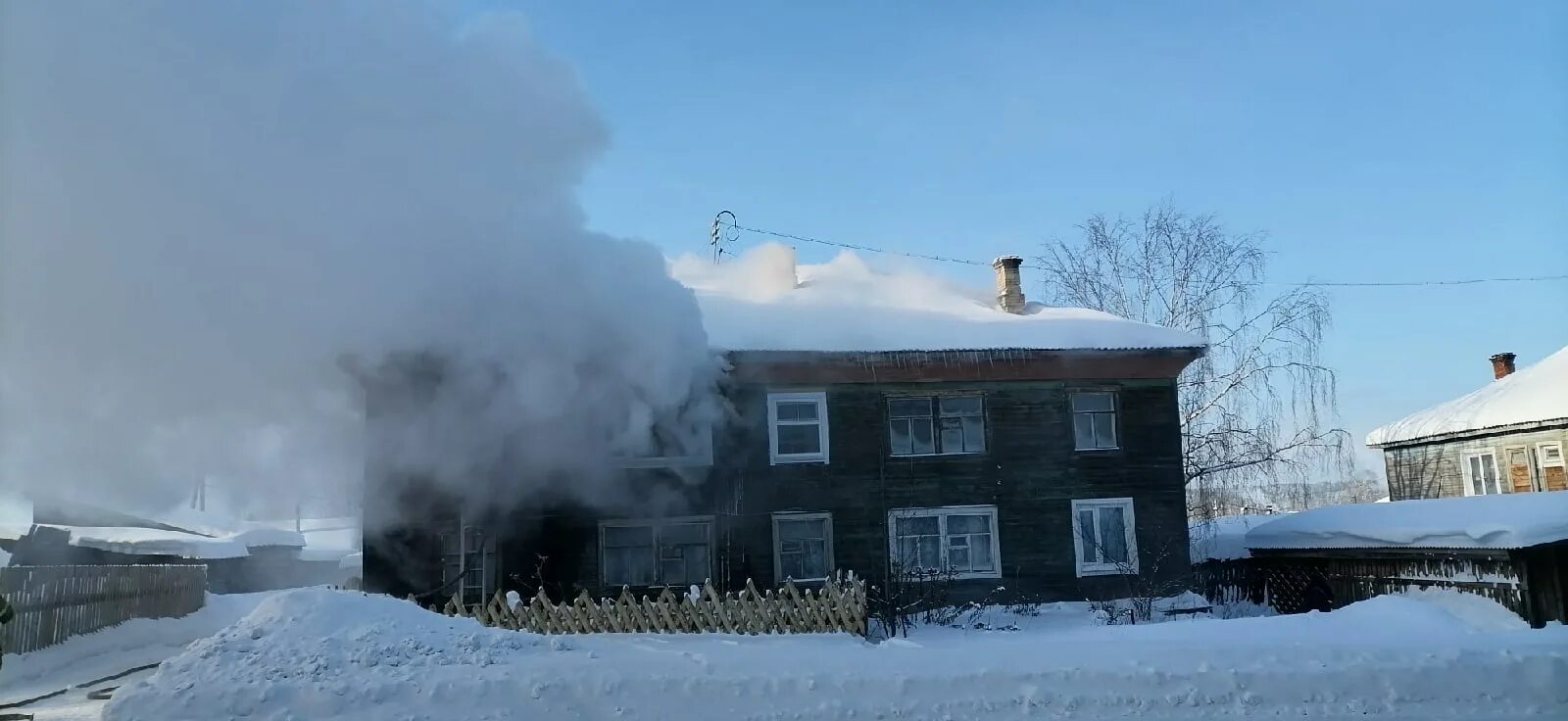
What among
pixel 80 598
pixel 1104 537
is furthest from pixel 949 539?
pixel 80 598

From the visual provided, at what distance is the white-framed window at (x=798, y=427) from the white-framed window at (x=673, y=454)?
1.41 m

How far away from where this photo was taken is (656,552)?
1719cm

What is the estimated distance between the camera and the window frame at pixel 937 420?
719 inches

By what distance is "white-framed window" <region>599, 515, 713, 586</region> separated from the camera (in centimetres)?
1709

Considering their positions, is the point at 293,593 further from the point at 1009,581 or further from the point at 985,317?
the point at 985,317

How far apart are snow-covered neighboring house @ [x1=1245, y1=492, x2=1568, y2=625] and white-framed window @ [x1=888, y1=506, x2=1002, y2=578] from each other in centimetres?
557

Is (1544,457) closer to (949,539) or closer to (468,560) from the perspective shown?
(949,539)

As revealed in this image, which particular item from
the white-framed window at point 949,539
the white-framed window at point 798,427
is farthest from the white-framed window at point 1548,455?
the white-framed window at point 798,427

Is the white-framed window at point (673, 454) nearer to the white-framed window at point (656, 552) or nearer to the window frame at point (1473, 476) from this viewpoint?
the white-framed window at point (656, 552)

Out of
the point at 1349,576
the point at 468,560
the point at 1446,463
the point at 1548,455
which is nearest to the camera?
the point at 468,560

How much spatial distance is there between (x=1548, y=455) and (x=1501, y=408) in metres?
1.76

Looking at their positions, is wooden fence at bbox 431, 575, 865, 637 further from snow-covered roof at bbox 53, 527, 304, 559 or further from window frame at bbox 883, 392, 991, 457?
snow-covered roof at bbox 53, 527, 304, 559

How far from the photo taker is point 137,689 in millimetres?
8219

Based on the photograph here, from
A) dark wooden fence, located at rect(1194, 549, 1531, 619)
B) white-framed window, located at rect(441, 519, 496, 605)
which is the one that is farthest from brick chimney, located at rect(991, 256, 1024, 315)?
white-framed window, located at rect(441, 519, 496, 605)
